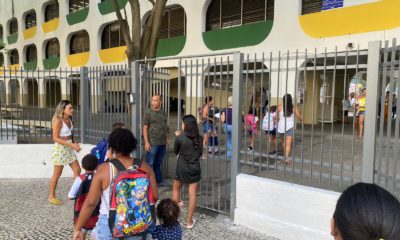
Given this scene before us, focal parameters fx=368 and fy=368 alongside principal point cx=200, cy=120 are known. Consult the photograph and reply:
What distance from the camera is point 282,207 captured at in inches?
176

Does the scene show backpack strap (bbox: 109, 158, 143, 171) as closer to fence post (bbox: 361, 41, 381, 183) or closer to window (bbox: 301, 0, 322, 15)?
fence post (bbox: 361, 41, 381, 183)

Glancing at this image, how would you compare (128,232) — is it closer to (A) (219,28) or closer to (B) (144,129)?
(B) (144,129)

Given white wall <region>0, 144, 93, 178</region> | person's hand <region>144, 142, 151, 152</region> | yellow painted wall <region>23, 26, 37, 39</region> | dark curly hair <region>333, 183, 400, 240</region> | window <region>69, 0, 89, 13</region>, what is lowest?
white wall <region>0, 144, 93, 178</region>

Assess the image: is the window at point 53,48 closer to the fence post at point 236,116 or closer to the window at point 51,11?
the window at point 51,11

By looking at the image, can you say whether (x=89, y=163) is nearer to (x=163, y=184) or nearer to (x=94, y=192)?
(x=94, y=192)

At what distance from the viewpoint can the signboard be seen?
13.1m

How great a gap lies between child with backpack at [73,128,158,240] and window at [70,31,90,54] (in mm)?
26016

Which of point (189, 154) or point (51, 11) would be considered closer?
point (189, 154)

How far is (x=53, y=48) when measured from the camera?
104ft

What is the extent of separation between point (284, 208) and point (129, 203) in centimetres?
244

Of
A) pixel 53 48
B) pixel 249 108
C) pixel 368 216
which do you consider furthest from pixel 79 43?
pixel 368 216

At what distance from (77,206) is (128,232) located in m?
1.03

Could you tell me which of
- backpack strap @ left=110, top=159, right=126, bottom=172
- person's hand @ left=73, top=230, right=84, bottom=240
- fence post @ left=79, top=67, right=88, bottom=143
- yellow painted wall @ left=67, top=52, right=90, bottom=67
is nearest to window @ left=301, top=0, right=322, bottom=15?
fence post @ left=79, top=67, right=88, bottom=143

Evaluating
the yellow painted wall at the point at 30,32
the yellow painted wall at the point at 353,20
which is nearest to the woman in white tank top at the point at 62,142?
the yellow painted wall at the point at 353,20
